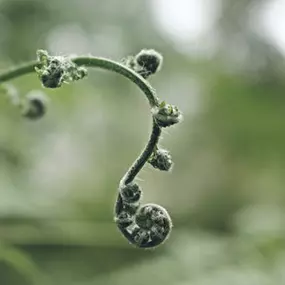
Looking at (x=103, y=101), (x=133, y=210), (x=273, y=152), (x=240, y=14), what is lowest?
(x=133, y=210)

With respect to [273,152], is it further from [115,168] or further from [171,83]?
[171,83]

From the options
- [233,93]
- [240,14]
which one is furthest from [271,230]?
[240,14]

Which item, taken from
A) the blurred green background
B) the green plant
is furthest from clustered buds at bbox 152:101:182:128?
the blurred green background

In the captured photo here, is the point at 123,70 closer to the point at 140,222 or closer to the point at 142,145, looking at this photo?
the point at 140,222

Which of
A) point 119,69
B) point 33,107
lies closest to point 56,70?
point 119,69

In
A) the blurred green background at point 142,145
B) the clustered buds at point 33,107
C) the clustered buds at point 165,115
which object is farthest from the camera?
the blurred green background at point 142,145

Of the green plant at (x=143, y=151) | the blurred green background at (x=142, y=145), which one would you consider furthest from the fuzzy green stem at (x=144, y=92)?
the blurred green background at (x=142, y=145)

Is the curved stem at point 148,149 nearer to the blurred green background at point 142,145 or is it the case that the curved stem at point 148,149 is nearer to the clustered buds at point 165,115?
the clustered buds at point 165,115

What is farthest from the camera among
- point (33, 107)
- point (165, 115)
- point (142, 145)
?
point (142, 145)
